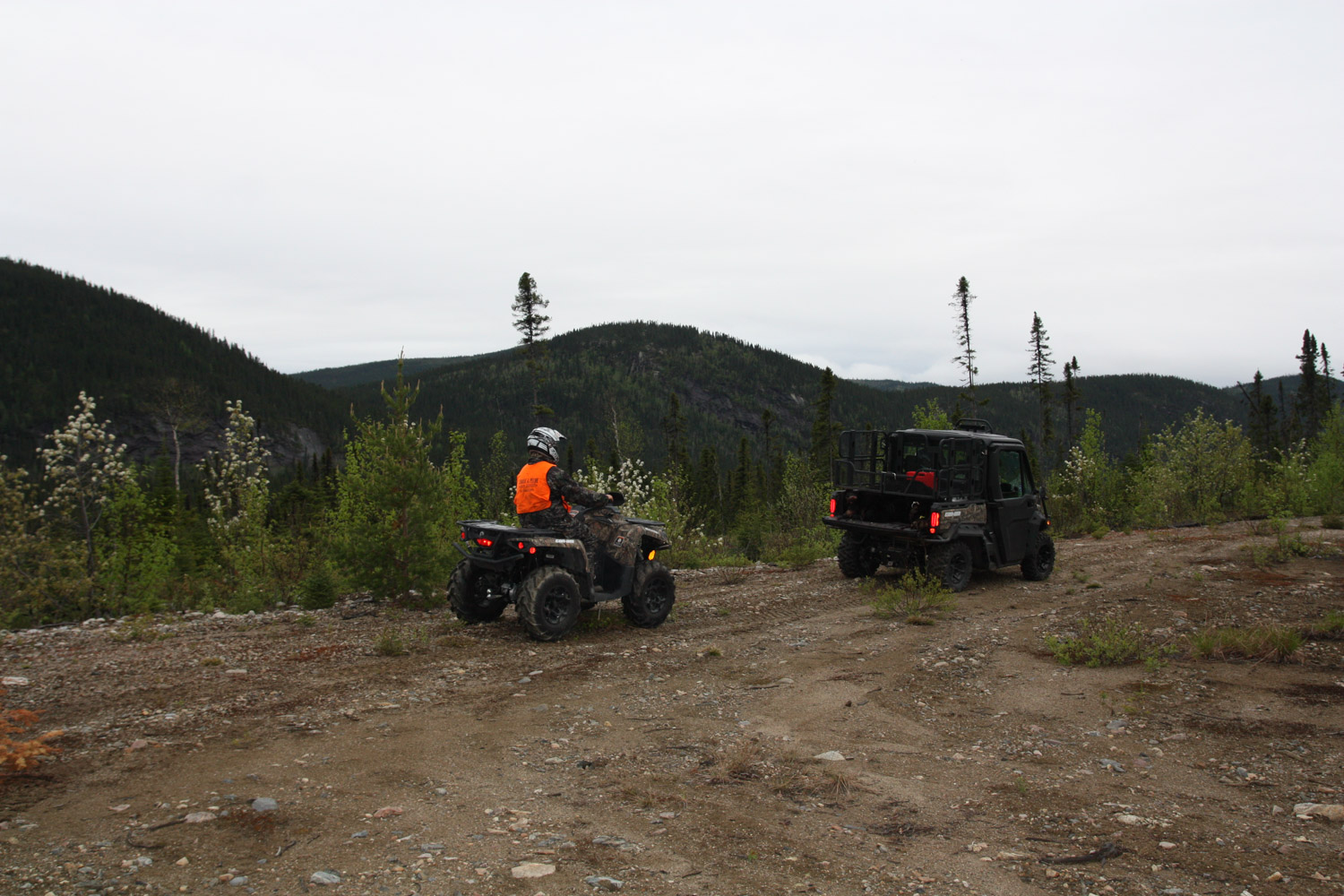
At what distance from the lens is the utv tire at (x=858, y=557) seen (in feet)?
46.0

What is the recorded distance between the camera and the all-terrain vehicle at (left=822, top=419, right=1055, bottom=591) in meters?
12.6

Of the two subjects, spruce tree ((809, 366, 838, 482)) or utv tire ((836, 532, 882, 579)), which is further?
spruce tree ((809, 366, 838, 482))

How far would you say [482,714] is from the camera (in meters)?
6.45

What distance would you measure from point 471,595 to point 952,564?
777 centimetres

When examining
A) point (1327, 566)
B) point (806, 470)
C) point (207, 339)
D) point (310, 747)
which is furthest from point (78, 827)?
point (207, 339)

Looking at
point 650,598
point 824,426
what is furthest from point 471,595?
point 824,426

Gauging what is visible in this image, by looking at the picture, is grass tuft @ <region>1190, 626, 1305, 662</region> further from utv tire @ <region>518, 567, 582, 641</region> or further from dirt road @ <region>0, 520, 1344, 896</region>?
utv tire @ <region>518, 567, 582, 641</region>

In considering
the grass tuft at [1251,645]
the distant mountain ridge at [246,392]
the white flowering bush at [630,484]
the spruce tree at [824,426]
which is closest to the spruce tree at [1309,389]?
the distant mountain ridge at [246,392]

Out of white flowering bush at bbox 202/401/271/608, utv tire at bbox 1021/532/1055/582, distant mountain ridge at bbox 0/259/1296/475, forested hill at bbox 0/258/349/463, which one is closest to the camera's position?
white flowering bush at bbox 202/401/271/608

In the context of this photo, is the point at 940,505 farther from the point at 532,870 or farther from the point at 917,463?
the point at 532,870

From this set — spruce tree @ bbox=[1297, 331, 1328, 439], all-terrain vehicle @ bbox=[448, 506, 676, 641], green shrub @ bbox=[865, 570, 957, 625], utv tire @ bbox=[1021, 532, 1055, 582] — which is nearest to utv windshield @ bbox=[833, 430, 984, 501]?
green shrub @ bbox=[865, 570, 957, 625]

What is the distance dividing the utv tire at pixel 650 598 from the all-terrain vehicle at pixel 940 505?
4.43 m

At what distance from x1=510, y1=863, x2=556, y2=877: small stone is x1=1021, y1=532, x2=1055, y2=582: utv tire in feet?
40.1

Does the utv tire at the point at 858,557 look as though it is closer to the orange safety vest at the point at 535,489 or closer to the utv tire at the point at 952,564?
the utv tire at the point at 952,564
